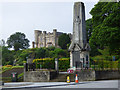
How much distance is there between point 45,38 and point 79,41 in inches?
4020

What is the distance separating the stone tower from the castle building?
95000 mm

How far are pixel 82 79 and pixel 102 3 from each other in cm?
1298

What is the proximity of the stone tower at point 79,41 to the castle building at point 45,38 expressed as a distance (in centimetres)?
9500

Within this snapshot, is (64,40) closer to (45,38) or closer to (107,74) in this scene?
(45,38)

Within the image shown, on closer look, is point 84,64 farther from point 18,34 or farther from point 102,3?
point 18,34

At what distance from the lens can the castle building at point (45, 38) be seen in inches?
5044

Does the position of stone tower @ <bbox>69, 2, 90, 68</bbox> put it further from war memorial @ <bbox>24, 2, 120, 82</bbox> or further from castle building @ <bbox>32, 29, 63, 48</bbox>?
castle building @ <bbox>32, 29, 63, 48</bbox>

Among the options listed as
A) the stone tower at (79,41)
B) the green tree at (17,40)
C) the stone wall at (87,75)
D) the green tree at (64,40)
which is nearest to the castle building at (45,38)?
the green tree at (17,40)

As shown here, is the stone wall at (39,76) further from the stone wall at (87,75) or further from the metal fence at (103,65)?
the metal fence at (103,65)

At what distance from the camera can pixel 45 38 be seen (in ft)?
436

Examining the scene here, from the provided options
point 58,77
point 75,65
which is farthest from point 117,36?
point 58,77

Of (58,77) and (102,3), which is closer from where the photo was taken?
(58,77)

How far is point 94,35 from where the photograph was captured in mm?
32750

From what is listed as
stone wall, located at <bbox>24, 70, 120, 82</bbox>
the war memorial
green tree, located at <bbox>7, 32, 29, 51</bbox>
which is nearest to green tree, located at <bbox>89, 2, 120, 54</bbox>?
the war memorial
